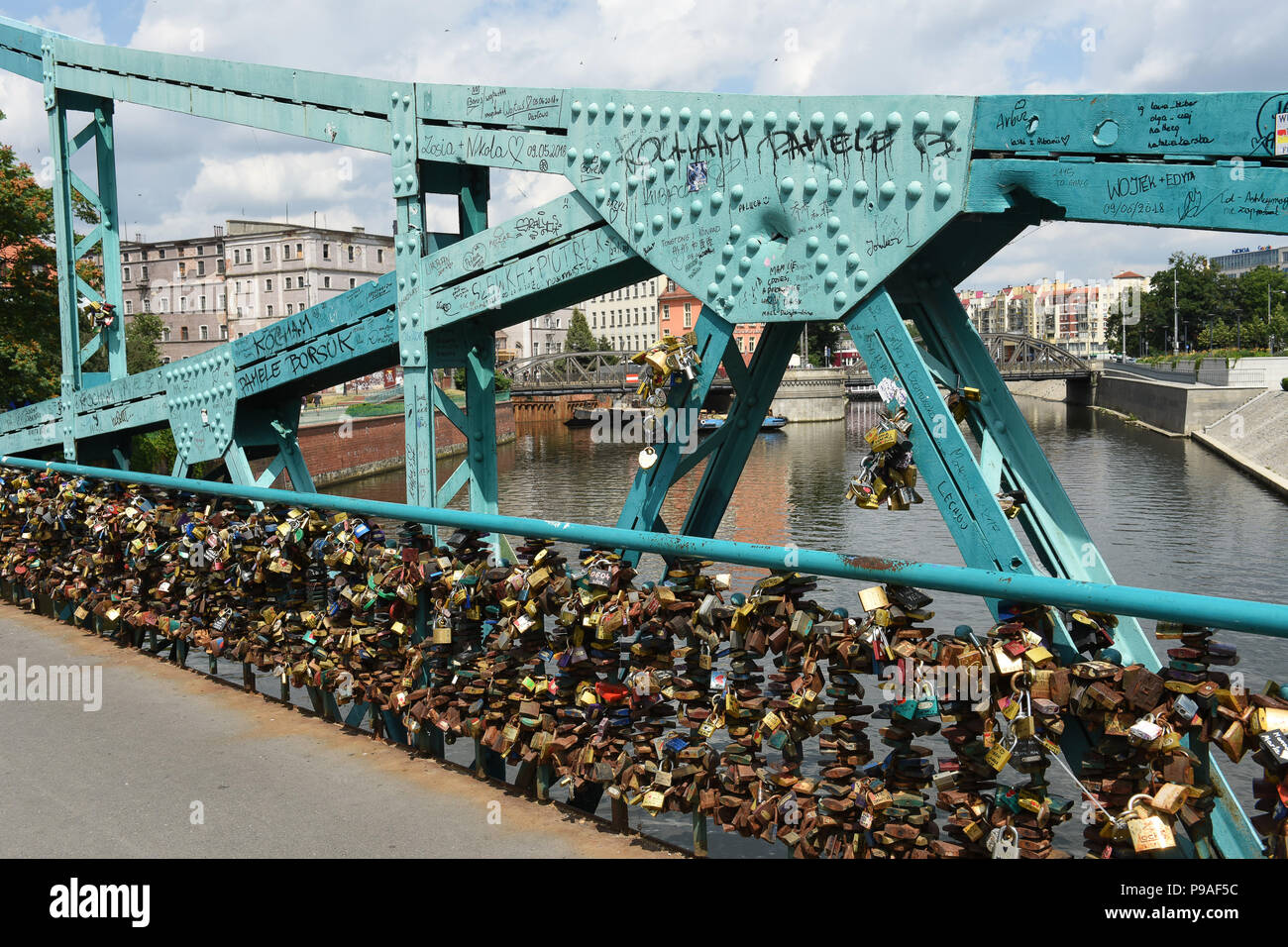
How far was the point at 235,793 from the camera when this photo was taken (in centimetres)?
503

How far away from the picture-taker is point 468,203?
6918 millimetres

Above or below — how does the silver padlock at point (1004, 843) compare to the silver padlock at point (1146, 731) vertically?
below

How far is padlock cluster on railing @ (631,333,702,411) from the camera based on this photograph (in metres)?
5.02

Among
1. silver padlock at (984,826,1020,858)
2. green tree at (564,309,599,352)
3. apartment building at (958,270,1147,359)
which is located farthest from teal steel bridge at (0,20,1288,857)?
apartment building at (958,270,1147,359)

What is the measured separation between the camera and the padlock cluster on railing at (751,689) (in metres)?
3.20

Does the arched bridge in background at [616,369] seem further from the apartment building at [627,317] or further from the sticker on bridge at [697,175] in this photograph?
the sticker on bridge at [697,175]

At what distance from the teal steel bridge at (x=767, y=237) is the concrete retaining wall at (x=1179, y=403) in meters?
48.6

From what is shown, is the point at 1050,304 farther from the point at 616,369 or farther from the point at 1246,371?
the point at 1246,371

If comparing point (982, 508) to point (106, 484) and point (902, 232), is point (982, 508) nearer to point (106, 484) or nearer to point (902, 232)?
point (902, 232)

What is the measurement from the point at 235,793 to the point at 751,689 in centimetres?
240

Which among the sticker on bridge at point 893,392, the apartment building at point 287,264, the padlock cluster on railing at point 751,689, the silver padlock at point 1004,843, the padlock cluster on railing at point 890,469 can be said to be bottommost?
the silver padlock at point 1004,843

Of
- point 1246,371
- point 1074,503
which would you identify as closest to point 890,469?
point 1074,503

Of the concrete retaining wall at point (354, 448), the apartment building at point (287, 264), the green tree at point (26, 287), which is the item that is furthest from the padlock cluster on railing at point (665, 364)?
the apartment building at point (287, 264)
